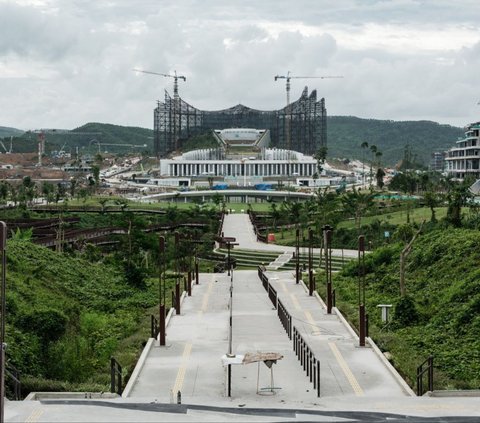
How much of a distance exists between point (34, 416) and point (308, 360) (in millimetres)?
7548

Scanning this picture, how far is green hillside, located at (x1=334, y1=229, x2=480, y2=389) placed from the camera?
2334cm

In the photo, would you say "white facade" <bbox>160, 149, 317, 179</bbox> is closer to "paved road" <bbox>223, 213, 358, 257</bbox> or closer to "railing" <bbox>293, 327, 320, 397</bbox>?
"paved road" <bbox>223, 213, 358, 257</bbox>

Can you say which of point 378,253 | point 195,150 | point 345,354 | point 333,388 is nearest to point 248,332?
point 345,354

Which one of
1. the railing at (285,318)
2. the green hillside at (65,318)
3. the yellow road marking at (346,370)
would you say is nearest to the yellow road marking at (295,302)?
the railing at (285,318)

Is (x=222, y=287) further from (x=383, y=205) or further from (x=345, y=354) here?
(x=383, y=205)

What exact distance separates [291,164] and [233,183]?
17562 millimetres

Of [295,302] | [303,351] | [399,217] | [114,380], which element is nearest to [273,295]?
[295,302]

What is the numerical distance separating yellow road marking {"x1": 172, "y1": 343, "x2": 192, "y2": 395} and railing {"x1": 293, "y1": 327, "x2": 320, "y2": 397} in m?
2.90

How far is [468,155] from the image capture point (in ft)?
403

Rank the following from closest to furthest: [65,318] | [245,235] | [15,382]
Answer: [15,382], [65,318], [245,235]

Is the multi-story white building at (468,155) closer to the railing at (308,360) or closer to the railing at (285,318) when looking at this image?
the railing at (285,318)

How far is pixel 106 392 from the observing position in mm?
19797

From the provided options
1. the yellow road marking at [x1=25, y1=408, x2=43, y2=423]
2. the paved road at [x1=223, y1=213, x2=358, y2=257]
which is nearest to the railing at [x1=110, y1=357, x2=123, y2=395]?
the yellow road marking at [x1=25, y1=408, x2=43, y2=423]

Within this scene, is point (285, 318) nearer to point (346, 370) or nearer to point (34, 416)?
point (346, 370)
